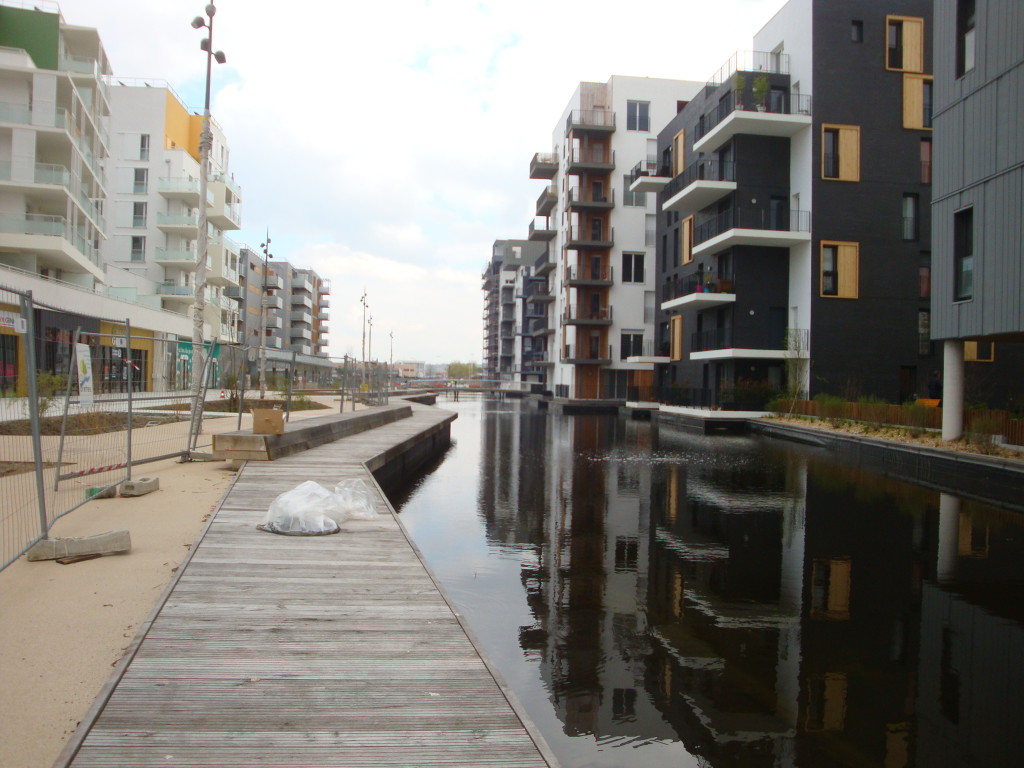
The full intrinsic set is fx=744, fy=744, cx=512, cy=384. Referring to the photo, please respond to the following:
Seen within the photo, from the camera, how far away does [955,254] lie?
16.9 meters

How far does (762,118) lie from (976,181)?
43.2ft

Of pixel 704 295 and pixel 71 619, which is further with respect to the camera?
pixel 704 295

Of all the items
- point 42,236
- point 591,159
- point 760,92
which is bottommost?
point 42,236

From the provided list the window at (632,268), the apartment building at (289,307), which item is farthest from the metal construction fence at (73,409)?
the apartment building at (289,307)

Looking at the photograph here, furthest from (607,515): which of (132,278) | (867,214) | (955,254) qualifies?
(132,278)

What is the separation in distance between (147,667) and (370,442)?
11.2 metres

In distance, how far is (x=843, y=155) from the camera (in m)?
28.0

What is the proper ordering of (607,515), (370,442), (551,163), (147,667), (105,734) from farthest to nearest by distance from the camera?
(551,163), (370,442), (607,515), (147,667), (105,734)

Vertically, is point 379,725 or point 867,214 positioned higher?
point 867,214

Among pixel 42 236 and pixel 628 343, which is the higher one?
pixel 42 236


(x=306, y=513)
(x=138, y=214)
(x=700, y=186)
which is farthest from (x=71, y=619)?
(x=138, y=214)

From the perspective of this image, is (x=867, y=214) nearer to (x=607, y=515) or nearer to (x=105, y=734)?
(x=607, y=515)

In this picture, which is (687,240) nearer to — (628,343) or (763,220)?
(763,220)

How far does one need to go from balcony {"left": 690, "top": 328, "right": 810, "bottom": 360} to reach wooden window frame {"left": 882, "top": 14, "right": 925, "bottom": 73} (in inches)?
425
